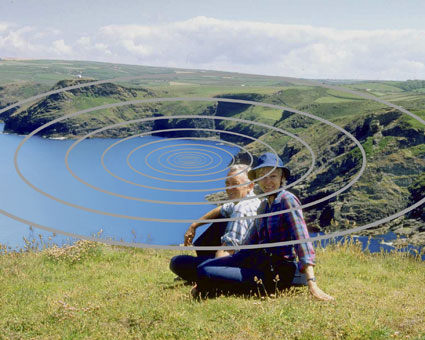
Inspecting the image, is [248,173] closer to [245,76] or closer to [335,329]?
[335,329]

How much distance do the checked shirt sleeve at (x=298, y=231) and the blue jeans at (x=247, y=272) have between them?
413mm

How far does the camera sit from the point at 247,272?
6.99 metres

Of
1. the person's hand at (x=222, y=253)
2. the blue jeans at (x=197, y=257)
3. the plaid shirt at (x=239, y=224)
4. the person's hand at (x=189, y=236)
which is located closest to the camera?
the plaid shirt at (x=239, y=224)

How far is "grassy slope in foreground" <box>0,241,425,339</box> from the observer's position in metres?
5.69

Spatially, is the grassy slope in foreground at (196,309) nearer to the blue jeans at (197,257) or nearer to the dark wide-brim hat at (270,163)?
the blue jeans at (197,257)

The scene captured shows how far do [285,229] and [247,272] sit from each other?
0.91 m

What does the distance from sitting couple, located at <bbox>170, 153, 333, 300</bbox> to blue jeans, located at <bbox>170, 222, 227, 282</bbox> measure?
1.66 ft

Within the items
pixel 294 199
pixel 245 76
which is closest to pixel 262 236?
pixel 294 199

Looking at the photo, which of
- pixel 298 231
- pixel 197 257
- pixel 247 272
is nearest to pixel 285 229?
pixel 298 231

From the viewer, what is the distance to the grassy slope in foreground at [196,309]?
569 centimetres
